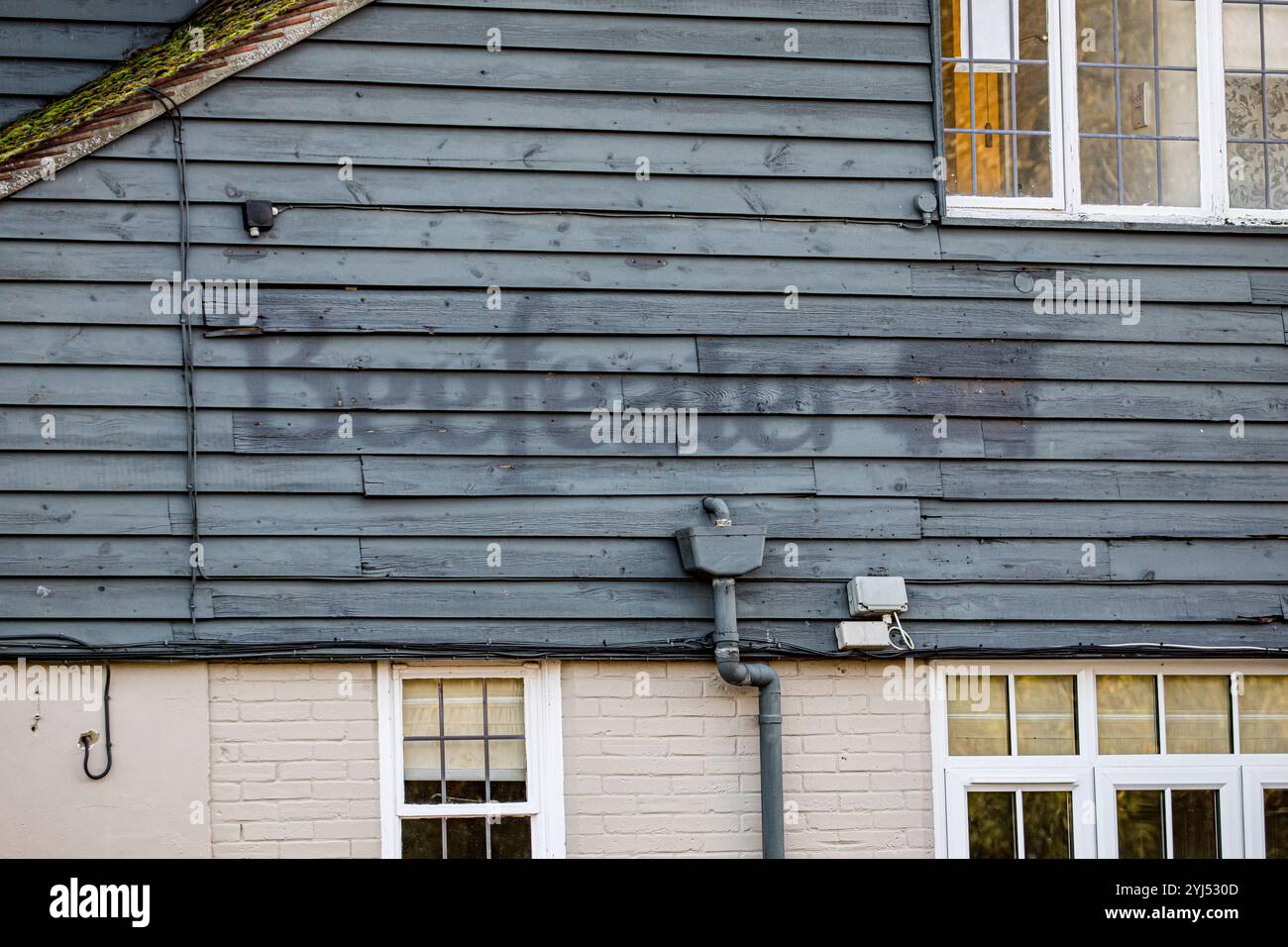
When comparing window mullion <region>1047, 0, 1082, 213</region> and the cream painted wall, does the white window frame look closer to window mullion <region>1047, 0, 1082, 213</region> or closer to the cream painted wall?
window mullion <region>1047, 0, 1082, 213</region>

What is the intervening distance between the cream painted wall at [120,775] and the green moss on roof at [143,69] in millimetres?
2221

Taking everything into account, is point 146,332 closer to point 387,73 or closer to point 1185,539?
point 387,73

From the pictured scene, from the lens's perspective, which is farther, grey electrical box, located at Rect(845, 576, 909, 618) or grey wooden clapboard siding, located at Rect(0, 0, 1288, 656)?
grey electrical box, located at Rect(845, 576, 909, 618)

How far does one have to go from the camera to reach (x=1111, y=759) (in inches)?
258

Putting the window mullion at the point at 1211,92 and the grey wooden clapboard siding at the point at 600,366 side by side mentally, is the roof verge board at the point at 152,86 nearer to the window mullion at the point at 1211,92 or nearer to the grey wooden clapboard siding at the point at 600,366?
the grey wooden clapboard siding at the point at 600,366

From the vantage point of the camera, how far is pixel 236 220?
628 cm

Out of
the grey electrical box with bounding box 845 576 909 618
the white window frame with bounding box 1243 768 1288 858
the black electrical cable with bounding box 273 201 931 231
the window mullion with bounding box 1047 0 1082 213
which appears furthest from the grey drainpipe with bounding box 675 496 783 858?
the window mullion with bounding box 1047 0 1082 213

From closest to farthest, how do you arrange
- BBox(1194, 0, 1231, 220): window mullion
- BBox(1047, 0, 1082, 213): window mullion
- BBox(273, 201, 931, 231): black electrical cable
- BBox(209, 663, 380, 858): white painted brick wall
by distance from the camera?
1. BBox(209, 663, 380, 858): white painted brick wall
2. BBox(273, 201, 931, 231): black electrical cable
3. BBox(1047, 0, 1082, 213): window mullion
4. BBox(1194, 0, 1231, 220): window mullion

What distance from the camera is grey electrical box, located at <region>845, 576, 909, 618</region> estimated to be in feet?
20.8

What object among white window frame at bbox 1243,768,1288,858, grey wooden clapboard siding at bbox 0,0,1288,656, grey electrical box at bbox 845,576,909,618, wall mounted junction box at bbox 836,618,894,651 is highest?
grey wooden clapboard siding at bbox 0,0,1288,656

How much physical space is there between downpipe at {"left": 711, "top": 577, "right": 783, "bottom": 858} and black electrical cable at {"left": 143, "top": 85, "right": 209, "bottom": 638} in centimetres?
208

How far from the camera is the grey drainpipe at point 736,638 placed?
6223 millimetres

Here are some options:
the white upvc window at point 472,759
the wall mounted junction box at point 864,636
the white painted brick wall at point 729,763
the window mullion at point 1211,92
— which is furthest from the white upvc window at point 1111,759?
the window mullion at point 1211,92
